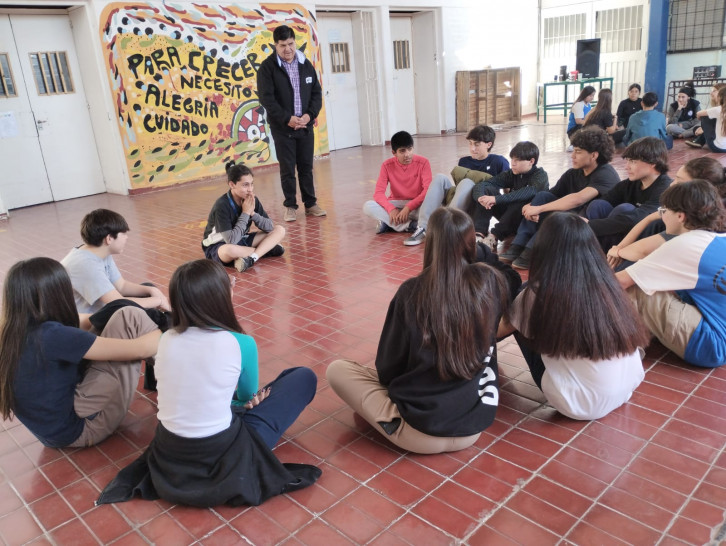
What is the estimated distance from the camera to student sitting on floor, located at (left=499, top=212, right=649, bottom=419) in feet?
6.79

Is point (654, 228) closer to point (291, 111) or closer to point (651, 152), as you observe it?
point (651, 152)

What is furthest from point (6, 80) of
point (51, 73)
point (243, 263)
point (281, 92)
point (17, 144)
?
point (243, 263)

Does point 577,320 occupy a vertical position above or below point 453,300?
below

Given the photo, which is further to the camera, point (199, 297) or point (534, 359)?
point (534, 359)

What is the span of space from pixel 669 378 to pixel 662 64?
491 inches

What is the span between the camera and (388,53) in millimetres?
11344

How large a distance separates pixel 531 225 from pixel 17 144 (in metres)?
6.99

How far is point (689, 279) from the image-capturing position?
2.47 metres

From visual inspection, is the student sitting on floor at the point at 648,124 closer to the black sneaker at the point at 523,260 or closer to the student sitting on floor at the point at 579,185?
the student sitting on floor at the point at 579,185

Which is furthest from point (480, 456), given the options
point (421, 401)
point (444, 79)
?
point (444, 79)

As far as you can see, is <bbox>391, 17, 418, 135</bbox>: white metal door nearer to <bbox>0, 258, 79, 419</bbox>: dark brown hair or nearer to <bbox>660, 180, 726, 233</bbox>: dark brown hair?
<bbox>660, 180, 726, 233</bbox>: dark brown hair

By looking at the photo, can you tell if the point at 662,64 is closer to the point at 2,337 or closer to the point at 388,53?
the point at 388,53

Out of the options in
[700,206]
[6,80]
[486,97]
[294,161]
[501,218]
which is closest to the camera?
[700,206]

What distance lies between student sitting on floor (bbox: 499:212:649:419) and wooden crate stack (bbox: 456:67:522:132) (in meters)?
11.2
